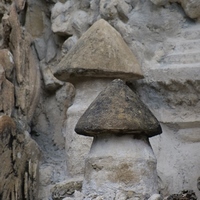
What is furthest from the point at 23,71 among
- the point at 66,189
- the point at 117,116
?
the point at 117,116

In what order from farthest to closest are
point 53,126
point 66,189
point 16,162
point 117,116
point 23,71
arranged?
point 53,126 < point 23,71 < point 16,162 < point 66,189 < point 117,116

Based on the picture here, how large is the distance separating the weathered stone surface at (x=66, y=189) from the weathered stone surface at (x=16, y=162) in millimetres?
165

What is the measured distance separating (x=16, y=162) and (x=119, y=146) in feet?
1.94

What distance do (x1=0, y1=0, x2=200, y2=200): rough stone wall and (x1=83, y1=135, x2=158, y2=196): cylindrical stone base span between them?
1.37 ft

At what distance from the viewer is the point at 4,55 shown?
2.37 meters

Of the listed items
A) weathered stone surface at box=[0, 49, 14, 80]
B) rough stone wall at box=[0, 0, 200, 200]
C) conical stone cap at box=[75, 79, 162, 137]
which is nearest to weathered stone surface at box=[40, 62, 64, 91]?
rough stone wall at box=[0, 0, 200, 200]

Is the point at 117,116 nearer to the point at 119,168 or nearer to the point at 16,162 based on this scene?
the point at 119,168

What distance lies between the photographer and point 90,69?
221cm

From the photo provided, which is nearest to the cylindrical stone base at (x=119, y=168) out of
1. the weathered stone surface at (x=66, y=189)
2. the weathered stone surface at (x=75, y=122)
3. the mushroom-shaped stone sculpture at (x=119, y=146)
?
the mushroom-shaped stone sculpture at (x=119, y=146)

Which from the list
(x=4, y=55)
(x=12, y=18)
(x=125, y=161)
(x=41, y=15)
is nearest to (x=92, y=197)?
(x=125, y=161)

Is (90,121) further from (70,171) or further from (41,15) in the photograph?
(41,15)

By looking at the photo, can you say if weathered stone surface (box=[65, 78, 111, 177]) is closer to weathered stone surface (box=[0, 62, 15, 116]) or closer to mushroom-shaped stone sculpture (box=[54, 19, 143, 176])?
mushroom-shaped stone sculpture (box=[54, 19, 143, 176])

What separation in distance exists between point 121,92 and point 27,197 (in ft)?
2.24

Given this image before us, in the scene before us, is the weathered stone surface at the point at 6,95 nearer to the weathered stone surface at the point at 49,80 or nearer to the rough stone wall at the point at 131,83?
the rough stone wall at the point at 131,83
